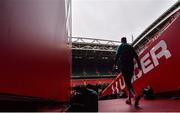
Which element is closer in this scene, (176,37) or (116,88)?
(176,37)

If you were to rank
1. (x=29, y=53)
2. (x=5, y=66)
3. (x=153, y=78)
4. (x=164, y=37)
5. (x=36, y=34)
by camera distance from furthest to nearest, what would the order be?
(x=153, y=78), (x=164, y=37), (x=36, y=34), (x=29, y=53), (x=5, y=66)

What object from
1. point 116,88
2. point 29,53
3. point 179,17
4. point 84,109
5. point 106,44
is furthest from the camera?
point 106,44

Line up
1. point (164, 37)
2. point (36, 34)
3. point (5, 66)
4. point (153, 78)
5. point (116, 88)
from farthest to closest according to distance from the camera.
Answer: point (116, 88)
point (153, 78)
point (164, 37)
point (36, 34)
point (5, 66)

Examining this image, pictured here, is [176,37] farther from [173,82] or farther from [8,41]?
[8,41]

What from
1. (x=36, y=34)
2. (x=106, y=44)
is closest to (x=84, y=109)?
(x=36, y=34)

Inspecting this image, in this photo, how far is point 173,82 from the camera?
3072 mm

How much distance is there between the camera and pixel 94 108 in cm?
214

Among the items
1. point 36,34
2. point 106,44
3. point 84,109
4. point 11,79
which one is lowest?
point 84,109

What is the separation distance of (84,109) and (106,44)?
22782mm

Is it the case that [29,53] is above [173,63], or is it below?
below

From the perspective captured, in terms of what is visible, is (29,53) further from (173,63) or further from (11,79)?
(173,63)

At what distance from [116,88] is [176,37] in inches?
102

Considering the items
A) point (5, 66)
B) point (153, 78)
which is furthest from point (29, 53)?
point (153, 78)

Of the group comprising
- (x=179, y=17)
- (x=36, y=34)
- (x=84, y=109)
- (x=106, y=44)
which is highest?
(x=106, y=44)
